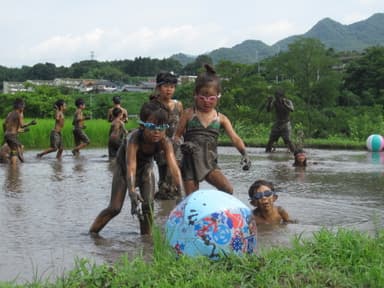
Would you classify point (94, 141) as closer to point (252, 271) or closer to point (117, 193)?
point (117, 193)

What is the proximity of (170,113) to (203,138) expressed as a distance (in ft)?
3.26

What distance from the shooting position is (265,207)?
717 cm

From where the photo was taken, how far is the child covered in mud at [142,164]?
5867 millimetres

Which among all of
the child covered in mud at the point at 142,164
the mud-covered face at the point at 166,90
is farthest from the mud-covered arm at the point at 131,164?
the mud-covered face at the point at 166,90

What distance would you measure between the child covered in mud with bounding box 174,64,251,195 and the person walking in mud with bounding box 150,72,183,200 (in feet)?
2.62

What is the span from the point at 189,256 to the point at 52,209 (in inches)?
158

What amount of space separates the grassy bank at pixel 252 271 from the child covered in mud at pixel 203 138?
7.83 ft

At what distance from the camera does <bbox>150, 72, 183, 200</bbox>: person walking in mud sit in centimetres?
832

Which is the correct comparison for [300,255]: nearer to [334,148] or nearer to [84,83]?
[334,148]

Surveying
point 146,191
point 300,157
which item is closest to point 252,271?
point 146,191

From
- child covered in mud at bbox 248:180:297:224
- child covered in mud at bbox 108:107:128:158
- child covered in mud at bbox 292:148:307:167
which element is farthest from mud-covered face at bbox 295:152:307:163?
child covered in mud at bbox 248:180:297:224

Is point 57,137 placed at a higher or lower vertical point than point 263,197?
lower

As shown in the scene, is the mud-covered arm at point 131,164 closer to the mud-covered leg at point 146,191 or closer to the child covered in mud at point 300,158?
the mud-covered leg at point 146,191

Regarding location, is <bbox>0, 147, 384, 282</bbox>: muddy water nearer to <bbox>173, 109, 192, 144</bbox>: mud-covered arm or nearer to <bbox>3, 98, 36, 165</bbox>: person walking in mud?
<bbox>3, 98, 36, 165</bbox>: person walking in mud
